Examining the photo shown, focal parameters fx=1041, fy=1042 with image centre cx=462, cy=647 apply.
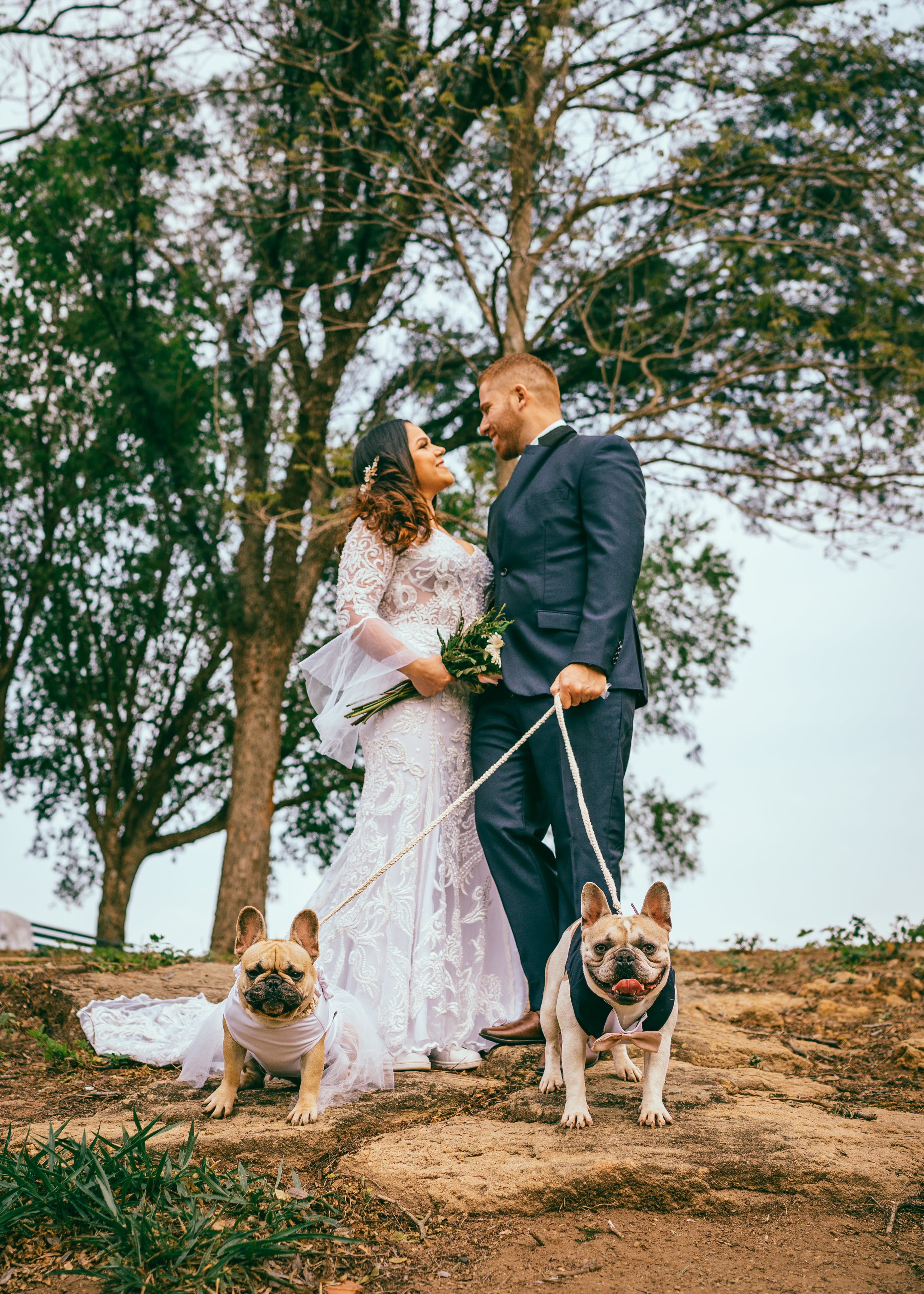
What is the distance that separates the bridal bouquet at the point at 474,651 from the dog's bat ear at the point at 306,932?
1346 millimetres

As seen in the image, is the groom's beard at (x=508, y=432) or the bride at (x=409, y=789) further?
the groom's beard at (x=508, y=432)

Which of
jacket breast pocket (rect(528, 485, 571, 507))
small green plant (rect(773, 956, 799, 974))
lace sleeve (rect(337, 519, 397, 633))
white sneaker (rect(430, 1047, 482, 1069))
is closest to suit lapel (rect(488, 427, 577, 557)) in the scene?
jacket breast pocket (rect(528, 485, 571, 507))

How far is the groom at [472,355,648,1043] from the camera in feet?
13.1

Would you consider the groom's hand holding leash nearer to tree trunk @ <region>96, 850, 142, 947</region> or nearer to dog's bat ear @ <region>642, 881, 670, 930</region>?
dog's bat ear @ <region>642, 881, 670, 930</region>

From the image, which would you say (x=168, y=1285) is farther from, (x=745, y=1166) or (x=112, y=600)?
(x=112, y=600)

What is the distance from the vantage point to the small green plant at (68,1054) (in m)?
4.76

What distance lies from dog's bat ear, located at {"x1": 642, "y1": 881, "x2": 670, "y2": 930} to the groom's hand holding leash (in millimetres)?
934

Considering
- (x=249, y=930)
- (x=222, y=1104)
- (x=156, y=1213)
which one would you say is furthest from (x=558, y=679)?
(x=156, y=1213)

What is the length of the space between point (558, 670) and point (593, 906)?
1.22 m

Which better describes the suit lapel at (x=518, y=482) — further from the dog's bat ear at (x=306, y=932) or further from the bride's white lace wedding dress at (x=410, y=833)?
the dog's bat ear at (x=306, y=932)

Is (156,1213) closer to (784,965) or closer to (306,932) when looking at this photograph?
(306,932)

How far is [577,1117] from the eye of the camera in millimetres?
3258

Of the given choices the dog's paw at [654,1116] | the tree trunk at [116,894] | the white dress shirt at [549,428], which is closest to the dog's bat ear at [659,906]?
the dog's paw at [654,1116]

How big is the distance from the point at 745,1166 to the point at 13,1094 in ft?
9.82
